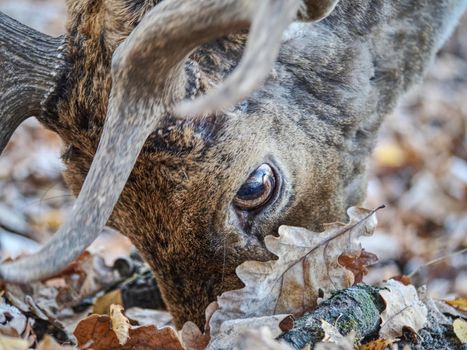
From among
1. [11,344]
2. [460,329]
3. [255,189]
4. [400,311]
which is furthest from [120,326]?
[460,329]

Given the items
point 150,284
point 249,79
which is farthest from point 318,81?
point 249,79

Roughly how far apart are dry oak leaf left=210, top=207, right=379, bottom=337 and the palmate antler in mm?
802

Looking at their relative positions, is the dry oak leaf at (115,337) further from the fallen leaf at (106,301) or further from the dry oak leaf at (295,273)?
the fallen leaf at (106,301)

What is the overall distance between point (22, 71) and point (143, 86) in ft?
2.83

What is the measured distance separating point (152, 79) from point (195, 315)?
4.28 feet

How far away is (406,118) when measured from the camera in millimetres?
10906

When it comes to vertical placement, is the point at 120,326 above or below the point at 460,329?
above

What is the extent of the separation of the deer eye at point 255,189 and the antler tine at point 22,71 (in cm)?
99

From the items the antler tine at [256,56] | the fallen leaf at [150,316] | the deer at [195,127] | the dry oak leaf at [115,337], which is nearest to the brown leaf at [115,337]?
the dry oak leaf at [115,337]

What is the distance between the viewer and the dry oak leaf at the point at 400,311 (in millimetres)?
3676

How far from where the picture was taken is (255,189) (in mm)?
4059

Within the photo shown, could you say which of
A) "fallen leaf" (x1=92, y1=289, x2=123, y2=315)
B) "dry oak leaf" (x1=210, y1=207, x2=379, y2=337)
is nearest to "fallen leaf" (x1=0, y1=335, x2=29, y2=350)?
"dry oak leaf" (x1=210, y1=207, x2=379, y2=337)

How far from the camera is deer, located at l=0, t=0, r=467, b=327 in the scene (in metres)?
3.46

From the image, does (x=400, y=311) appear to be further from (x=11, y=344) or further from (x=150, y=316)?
(x=150, y=316)
